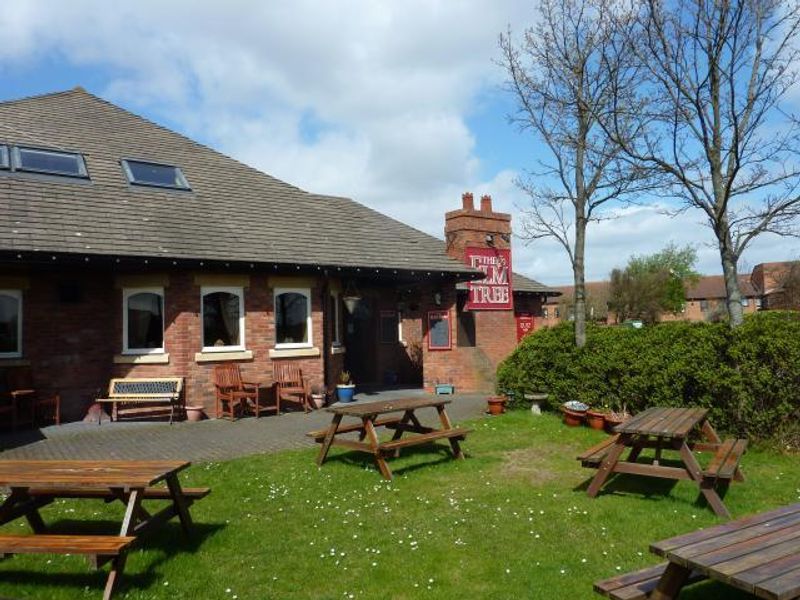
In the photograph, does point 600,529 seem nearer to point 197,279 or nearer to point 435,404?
point 435,404

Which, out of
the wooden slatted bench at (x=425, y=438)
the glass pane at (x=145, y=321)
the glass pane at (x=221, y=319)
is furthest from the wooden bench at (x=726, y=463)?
the glass pane at (x=145, y=321)

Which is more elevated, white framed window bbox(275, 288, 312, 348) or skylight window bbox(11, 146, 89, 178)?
skylight window bbox(11, 146, 89, 178)

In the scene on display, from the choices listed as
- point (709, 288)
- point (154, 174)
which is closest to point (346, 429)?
point (154, 174)

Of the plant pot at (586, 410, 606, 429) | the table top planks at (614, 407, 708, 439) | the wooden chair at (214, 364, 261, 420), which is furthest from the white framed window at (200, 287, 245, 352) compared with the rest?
the table top planks at (614, 407, 708, 439)

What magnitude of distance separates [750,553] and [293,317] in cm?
1159

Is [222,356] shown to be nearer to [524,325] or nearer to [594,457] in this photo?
[594,457]

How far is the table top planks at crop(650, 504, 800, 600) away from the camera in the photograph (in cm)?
284

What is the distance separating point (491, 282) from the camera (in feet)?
59.3

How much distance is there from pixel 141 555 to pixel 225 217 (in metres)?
10.2

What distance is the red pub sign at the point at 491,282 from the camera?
1761cm

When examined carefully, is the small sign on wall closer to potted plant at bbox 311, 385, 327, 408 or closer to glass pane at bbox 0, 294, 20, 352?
potted plant at bbox 311, 385, 327, 408

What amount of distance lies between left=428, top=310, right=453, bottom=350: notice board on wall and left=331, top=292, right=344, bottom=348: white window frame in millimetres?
2331

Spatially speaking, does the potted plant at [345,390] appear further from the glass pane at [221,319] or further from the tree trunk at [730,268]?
the tree trunk at [730,268]

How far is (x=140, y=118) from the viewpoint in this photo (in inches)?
659
